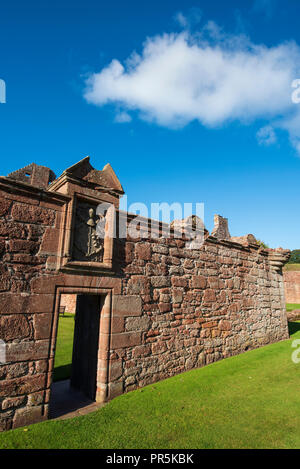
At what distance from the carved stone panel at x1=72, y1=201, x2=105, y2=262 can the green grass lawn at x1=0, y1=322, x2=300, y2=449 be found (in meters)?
2.66

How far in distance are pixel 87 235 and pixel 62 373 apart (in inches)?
160

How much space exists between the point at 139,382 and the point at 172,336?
1.27 metres

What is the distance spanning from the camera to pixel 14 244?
14.1ft

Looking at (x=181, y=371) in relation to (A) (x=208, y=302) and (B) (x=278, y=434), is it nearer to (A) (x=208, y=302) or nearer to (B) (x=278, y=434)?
(A) (x=208, y=302)

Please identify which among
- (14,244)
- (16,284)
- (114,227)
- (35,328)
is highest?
(114,227)

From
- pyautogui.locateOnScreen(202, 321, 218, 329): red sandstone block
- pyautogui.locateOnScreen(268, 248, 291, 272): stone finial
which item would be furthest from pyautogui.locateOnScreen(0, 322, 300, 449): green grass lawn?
pyautogui.locateOnScreen(268, 248, 291, 272): stone finial

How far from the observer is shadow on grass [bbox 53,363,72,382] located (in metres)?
6.53

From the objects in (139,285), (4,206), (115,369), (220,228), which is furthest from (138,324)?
(220,228)

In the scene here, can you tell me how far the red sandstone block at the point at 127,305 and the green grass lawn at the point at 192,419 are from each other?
1523 millimetres

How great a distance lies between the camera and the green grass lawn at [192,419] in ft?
12.0

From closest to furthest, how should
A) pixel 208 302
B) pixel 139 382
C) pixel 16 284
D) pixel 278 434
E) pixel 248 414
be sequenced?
pixel 278 434
pixel 16 284
pixel 248 414
pixel 139 382
pixel 208 302

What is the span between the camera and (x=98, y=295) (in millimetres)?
5574

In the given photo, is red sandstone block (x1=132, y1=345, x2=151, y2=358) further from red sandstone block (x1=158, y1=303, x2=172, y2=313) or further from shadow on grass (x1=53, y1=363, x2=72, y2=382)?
shadow on grass (x1=53, y1=363, x2=72, y2=382)
